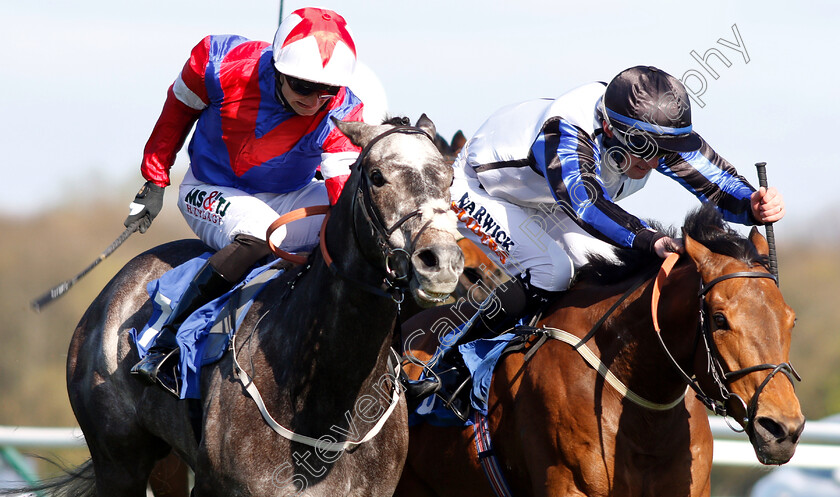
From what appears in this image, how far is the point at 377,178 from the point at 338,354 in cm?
72

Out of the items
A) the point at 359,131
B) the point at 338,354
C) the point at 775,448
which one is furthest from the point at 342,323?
the point at 775,448

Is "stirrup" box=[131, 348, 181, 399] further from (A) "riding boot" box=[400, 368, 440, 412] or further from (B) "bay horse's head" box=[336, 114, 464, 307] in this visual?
(B) "bay horse's head" box=[336, 114, 464, 307]

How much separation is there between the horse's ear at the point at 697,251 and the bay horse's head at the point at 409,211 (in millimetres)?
1189

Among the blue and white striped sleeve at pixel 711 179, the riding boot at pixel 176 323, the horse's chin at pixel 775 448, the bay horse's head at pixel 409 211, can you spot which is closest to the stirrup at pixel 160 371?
the riding boot at pixel 176 323

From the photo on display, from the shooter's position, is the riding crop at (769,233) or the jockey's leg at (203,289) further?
the jockey's leg at (203,289)

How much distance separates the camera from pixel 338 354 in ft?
12.1

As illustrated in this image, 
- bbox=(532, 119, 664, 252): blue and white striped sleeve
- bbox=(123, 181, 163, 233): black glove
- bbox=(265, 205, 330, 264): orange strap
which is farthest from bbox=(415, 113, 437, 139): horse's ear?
bbox=(123, 181, 163, 233): black glove

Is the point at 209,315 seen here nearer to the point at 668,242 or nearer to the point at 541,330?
the point at 541,330

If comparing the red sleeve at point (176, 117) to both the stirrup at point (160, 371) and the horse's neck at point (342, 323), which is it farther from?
the horse's neck at point (342, 323)

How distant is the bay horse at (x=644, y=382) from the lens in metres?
3.69

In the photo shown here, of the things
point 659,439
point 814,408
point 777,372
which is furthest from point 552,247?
point 814,408

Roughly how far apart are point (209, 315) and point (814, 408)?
985 inches

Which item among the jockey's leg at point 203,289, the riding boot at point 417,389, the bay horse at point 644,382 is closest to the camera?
the bay horse at point 644,382

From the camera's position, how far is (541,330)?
4605mm
